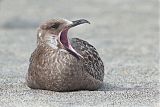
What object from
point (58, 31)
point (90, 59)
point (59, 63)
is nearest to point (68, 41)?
point (58, 31)

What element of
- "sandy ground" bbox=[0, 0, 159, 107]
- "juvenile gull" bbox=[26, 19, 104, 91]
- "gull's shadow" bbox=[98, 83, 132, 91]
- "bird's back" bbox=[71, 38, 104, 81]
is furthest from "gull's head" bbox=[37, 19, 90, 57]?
"gull's shadow" bbox=[98, 83, 132, 91]

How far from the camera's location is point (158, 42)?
15.0 meters

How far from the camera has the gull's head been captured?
804cm

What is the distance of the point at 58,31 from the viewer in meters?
8.07

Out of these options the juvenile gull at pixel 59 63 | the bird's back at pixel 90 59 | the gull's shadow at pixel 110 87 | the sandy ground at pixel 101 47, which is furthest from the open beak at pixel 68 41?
the gull's shadow at pixel 110 87

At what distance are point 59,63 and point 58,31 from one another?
0.41m

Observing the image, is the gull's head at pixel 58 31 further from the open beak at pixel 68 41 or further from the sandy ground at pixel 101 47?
the sandy ground at pixel 101 47

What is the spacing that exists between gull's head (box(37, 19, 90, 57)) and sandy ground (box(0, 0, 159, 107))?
587mm

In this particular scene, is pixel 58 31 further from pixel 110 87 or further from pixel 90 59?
pixel 110 87

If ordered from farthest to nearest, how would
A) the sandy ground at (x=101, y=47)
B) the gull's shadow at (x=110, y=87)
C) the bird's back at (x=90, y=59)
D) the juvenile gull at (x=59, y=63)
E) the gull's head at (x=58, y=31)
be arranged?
1. the gull's shadow at (x=110, y=87)
2. the bird's back at (x=90, y=59)
3. the gull's head at (x=58, y=31)
4. the juvenile gull at (x=59, y=63)
5. the sandy ground at (x=101, y=47)

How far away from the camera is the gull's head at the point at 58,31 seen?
26.4ft

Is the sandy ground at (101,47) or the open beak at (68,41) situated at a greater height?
the open beak at (68,41)

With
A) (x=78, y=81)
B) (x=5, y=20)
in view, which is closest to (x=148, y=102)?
(x=78, y=81)

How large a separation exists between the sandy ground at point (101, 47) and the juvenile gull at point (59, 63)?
5.0 inches
